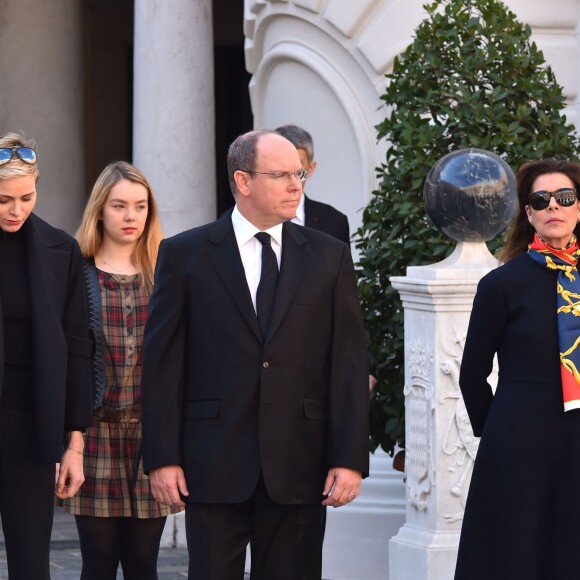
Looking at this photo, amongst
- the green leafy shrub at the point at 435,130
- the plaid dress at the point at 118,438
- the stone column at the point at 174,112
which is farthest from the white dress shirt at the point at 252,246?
the stone column at the point at 174,112

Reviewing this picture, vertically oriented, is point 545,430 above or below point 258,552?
above

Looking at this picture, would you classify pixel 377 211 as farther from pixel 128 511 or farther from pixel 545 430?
pixel 545 430

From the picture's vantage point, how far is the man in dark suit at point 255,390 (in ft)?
15.5

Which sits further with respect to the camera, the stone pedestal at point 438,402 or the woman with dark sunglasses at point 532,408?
the stone pedestal at point 438,402

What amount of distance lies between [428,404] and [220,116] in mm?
9847

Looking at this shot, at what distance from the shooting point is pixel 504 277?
482 centimetres

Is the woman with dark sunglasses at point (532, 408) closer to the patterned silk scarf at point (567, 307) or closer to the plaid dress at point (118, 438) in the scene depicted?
the patterned silk scarf at point (567, 307)

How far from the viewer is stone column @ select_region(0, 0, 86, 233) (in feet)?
37.7

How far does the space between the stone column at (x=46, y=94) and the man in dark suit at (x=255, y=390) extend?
688 cm

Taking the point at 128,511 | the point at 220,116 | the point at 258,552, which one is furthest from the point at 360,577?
the point at 220,116

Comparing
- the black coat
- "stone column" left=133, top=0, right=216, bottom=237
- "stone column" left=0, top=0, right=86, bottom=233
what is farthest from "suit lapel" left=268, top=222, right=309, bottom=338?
"stone column" left=0, top=0, right=86, bottom=233

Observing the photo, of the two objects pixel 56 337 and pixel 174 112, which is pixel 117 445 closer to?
pixel 56 337

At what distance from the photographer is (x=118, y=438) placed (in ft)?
18.7

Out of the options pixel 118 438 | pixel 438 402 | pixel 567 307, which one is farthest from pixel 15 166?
pixel 438 402
